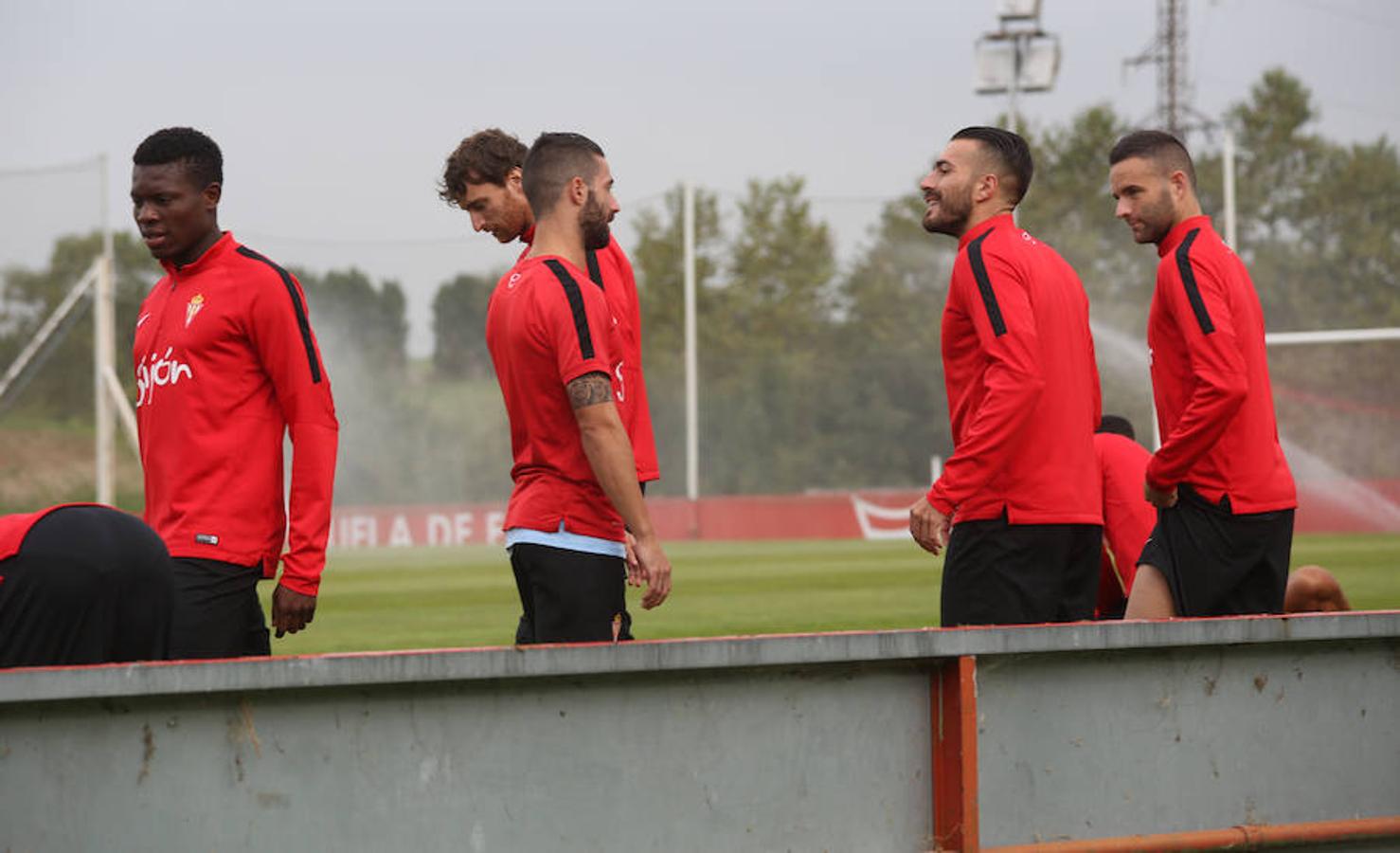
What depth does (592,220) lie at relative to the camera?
4570mm

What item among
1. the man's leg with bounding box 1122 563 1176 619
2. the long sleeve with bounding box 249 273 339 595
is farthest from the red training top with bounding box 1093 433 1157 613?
the long sleeve with bounding box 249 273 339 595

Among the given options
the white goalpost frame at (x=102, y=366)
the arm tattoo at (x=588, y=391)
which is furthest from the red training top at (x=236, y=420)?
the white goalpost frame at (x=102, y=366)

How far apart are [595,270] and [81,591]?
6.45ft

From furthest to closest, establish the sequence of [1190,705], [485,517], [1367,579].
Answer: [485,517], [1367,579], [1190,705]

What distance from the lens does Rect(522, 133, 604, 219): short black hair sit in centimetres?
455

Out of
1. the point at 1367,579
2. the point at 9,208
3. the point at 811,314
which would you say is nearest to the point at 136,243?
the point at 9,208

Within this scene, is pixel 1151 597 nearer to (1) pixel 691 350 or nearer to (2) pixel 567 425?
(2) pixel 567 425

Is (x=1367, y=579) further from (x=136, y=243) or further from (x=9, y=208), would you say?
(x=136, y=243)

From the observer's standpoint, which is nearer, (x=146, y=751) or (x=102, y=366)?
(x=146, y=751)

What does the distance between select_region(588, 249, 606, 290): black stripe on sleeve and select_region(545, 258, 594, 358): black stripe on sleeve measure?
34 centimetres

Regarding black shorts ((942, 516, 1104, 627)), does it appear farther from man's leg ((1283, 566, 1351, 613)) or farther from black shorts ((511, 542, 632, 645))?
man's leg ((1283, 566, 1351, 613))

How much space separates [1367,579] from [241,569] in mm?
12380

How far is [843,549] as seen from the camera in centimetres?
2170

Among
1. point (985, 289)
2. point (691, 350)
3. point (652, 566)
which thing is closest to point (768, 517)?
point (691, 350)
